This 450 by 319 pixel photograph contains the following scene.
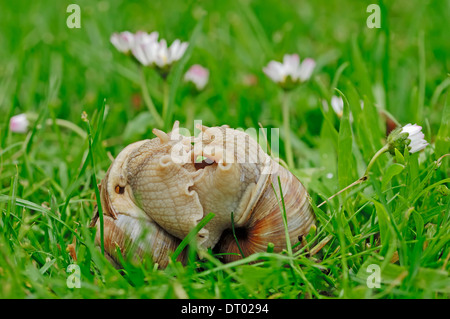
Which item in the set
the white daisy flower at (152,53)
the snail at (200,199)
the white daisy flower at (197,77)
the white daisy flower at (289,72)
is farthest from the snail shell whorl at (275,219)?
the white daisy flower at (197,77)

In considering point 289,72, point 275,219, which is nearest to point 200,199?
point 275,219

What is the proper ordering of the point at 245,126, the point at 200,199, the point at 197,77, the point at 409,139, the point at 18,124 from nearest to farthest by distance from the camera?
the point at 200,199 < the point at 409,139 < the point at 18,124 < the point at 245,126 < the point at 197,77

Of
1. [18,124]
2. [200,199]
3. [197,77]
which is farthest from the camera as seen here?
[197,77]

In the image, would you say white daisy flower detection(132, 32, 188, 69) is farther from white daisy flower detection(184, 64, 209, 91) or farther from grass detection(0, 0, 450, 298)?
white daisy flower detection(184, 64, 209, 91)

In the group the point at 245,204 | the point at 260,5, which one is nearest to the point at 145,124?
the point at 245,204

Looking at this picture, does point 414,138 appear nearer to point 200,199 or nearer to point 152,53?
point 200,199

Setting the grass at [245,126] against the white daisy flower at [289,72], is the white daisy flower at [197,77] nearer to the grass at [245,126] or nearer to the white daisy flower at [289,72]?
the grass at [245,126]

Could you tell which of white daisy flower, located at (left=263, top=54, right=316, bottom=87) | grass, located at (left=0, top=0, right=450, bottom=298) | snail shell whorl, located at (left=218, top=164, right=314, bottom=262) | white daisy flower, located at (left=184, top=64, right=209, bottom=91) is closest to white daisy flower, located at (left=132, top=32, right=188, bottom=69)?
grass, located at (left=0, top=0, right=450, bottom=298)
